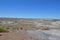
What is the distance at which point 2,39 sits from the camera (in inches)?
846

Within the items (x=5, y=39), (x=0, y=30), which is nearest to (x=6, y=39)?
(x=5, y=39)

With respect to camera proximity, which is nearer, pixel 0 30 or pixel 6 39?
pixel 6 39

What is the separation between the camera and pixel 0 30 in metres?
32.3

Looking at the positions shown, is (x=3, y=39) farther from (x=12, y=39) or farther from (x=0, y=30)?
(x=0, y=30)

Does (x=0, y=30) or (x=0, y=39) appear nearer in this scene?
(x=0, y=39)

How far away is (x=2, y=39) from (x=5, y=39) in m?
0.36

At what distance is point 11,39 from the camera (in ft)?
72.5

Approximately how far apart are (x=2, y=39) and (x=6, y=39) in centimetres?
48

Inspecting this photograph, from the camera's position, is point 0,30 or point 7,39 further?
point 0,30

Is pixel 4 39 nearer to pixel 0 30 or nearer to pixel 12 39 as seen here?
pixel 12 39

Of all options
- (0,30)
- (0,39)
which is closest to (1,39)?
(0,39)

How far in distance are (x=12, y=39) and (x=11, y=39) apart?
0.43ft

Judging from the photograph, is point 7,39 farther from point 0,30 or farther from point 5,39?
point 0,30

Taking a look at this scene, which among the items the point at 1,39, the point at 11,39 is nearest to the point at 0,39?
the point at 1,39
